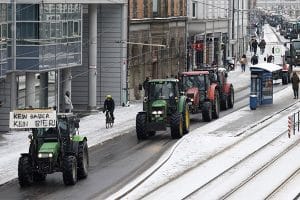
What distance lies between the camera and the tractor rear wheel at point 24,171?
80.4 ft

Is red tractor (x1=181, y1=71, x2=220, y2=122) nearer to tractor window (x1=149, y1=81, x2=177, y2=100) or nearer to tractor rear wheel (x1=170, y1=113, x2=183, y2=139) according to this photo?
tractor window (x1=149, y1=81, x2=177, y2=100)

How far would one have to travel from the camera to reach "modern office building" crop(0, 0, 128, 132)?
38.7m

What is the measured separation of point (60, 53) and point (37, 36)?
2902 millimetres

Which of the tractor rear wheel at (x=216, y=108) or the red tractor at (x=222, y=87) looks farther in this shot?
the red tractor at (x=222, y=87)

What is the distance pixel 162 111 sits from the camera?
3506cm

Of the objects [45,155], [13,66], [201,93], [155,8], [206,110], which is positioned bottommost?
[45,155]

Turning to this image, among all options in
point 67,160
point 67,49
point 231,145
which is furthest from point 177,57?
point 67,160

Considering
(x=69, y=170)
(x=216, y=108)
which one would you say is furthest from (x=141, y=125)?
(x=69, y=170)

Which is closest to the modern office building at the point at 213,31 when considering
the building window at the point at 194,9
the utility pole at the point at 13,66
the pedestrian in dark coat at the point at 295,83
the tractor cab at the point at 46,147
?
the building window at the point at 194,9

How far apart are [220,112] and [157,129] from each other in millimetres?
11930

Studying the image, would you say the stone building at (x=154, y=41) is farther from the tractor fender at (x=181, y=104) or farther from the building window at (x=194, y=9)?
the tractor fender at (x=181, y=104)

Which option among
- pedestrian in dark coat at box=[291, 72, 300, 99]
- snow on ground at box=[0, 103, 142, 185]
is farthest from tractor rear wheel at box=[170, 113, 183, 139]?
pedestrian in dark coat at box=[291, 72, 300, 99]

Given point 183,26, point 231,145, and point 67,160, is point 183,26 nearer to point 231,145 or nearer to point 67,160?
point 231,145

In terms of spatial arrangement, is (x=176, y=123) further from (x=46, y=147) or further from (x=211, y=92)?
(x=46, y=147)
